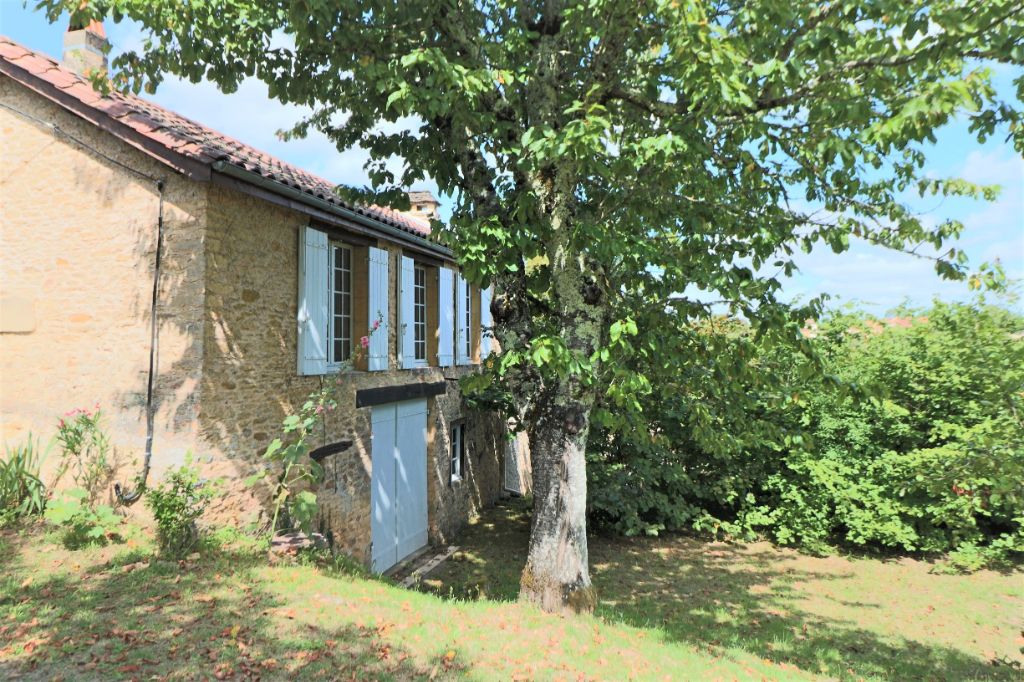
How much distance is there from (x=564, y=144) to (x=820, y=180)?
11.0 feet

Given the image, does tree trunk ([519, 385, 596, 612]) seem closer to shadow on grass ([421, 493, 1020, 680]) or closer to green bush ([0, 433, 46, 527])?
shadow on grass ([421, 493, 1020, 680])

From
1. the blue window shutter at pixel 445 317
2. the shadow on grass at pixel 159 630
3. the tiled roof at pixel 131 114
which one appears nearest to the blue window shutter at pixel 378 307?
the tiled roof at pixel 131 114

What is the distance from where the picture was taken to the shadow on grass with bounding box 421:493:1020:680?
Result: 6.00 meters

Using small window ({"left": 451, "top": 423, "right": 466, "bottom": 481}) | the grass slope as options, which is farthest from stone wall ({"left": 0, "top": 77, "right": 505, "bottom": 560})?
small window ({"left": 451, "top": 423, "right": 466, "bottom": 481})

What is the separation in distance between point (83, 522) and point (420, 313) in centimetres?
600

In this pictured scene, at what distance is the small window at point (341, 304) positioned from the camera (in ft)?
25.3

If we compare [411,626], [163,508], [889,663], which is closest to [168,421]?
[163,508]

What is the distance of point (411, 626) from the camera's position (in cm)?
475

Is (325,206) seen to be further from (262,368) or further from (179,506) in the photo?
(179,506)

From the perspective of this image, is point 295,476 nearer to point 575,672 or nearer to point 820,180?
point 575,672

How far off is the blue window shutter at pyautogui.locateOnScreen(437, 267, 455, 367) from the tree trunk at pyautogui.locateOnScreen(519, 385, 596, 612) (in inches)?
187

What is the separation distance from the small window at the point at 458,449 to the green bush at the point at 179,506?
6.42 meters

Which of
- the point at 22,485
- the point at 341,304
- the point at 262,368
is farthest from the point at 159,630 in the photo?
the point at 341,304

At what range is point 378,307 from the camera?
8.15m
